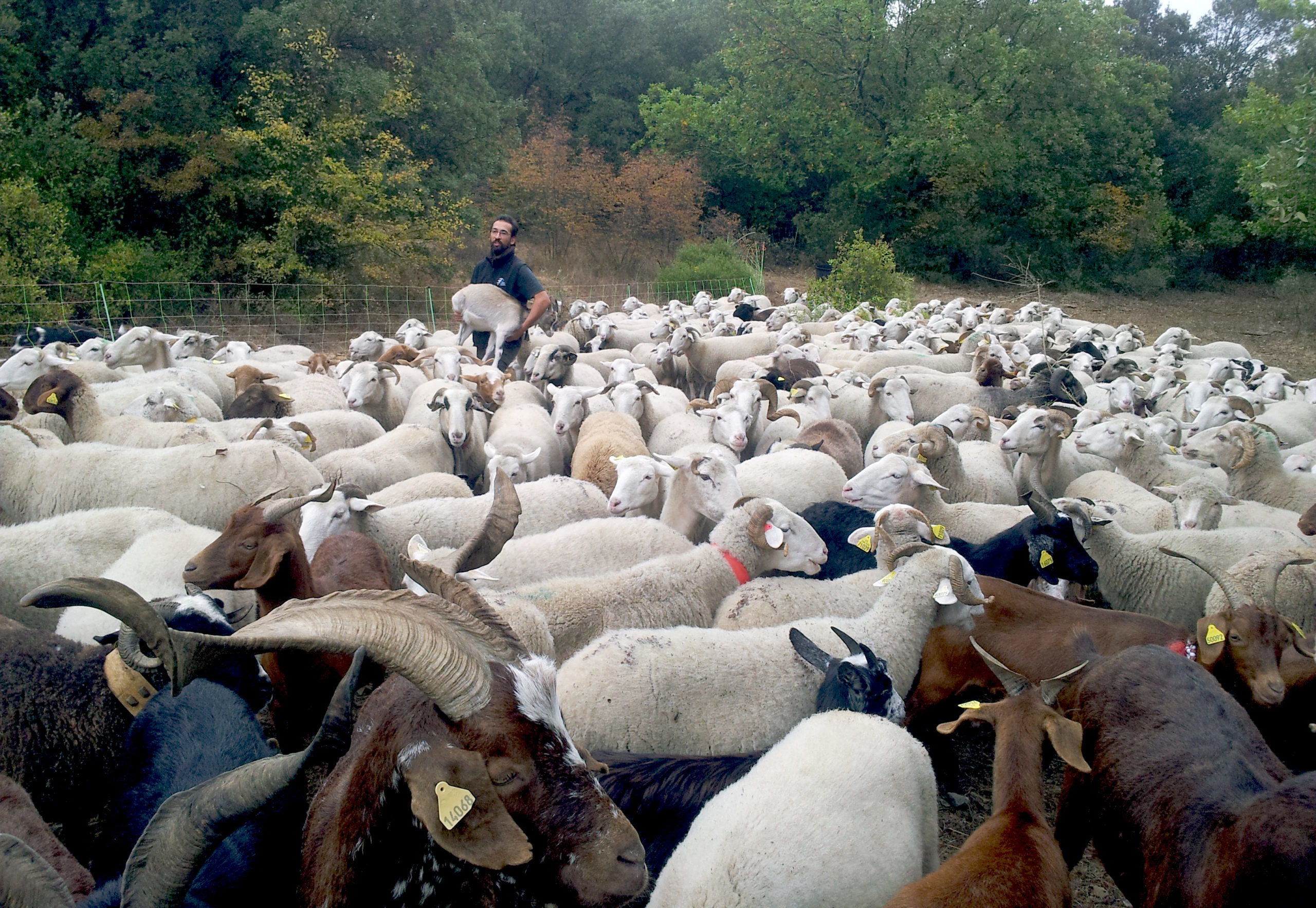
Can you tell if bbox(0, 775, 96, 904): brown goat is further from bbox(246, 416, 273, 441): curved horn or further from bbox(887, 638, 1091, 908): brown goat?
bbox(246, 416, 273, 441): curved horn

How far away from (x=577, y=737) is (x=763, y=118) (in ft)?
98.4

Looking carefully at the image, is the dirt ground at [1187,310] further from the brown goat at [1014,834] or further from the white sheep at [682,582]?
the brown goat at [1014,834]

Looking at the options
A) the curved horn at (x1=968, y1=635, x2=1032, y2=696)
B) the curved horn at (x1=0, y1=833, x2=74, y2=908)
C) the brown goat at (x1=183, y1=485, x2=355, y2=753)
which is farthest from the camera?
the brown goat at (x1=183, y1=485, x2=355, y2=753)

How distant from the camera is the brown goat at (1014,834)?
194 centimetres

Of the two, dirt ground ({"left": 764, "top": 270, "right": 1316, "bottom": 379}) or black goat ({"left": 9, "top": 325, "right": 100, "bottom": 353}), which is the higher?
black goat ({"left": 9, "top": 325, "right": 100, "bottom": 353})

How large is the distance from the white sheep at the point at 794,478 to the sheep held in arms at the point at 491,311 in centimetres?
380

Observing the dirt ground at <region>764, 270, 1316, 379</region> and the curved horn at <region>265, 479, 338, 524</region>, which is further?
the dirt ground at <region>764, 270, 1316, 379</region>

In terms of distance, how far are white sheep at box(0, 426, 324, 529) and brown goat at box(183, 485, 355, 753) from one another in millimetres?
1307

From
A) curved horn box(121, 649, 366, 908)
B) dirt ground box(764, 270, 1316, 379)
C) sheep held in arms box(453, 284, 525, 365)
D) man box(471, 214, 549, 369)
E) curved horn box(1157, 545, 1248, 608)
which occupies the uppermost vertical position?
man box(471, 214, 549, 369)

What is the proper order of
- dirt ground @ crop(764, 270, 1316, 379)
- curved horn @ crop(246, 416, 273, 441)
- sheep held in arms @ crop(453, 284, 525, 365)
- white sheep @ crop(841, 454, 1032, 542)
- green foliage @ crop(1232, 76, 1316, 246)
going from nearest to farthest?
white sheep @ crop(841, 454, 1032, 542) < curved horn @ crop(246, 416, 273, 441) < sheep held in arms @ crop(453, 284, 525, 365) < green foliage @ crop(1232, 76, 1316, 246) < dirt ground @ crop(764, 270, 1316, 379)

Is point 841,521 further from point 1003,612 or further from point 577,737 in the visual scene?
point 577,737

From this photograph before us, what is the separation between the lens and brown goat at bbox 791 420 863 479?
6598 millimetres

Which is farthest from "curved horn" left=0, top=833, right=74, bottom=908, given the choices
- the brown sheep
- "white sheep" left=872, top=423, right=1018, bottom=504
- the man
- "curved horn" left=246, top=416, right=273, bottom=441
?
the man

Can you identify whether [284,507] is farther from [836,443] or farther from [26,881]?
[836,443]
